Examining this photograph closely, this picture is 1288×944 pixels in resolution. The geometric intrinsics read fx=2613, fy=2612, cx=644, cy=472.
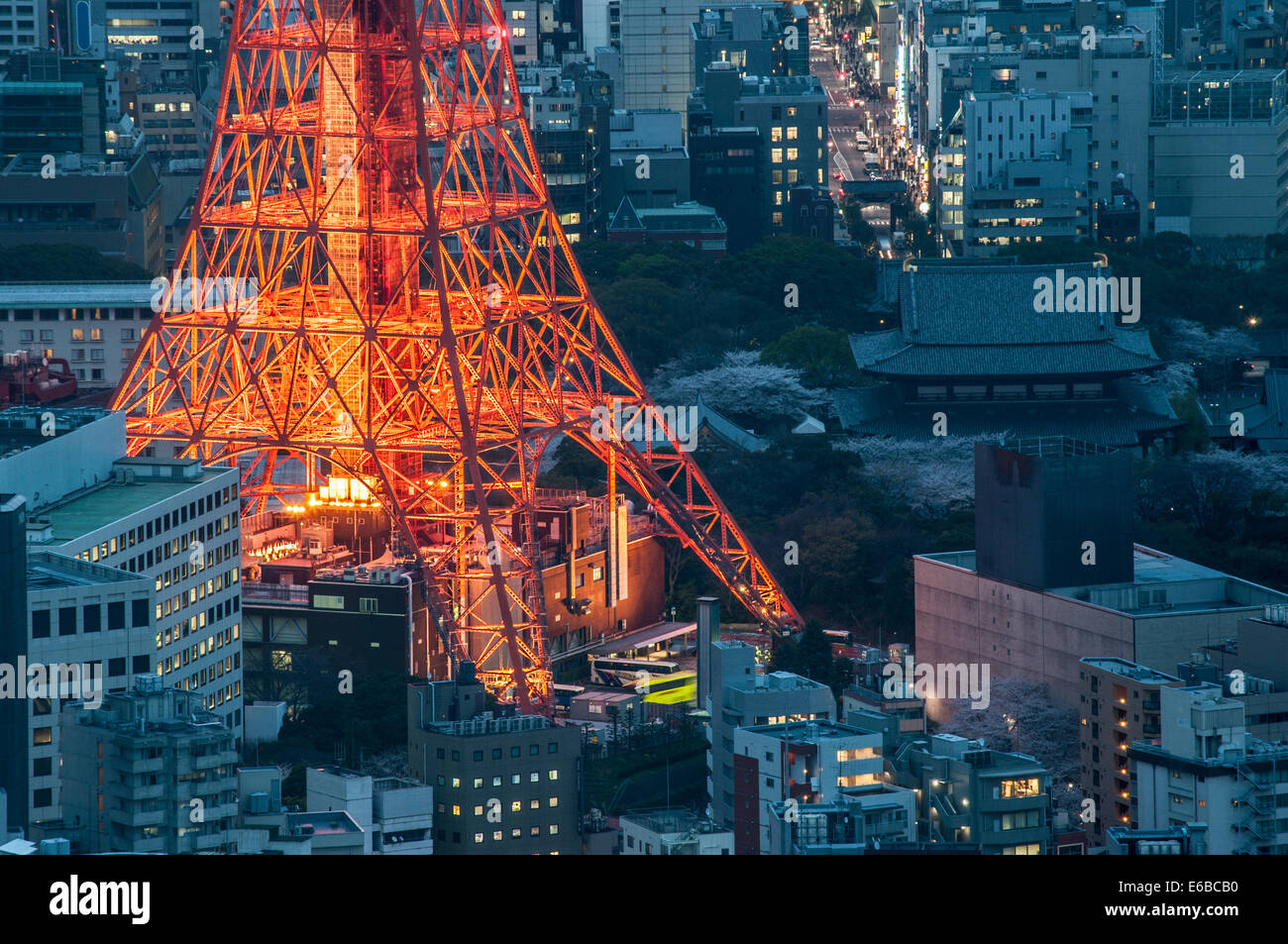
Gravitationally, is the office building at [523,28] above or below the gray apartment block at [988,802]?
above

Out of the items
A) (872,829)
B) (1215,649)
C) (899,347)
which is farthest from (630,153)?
(872,829)

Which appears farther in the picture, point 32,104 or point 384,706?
point 32,104

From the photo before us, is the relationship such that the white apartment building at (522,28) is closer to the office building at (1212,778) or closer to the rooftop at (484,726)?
the rooftop at (484,726)

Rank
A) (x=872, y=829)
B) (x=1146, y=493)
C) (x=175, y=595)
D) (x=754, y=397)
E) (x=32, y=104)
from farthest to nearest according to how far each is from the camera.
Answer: (x=32, y=104), (x=754, y=397), (x=1146, y=493), (x=175, y=595), (x=872, y=829)

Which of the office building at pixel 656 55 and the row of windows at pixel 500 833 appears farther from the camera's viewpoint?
the office building at pixel 656 55
